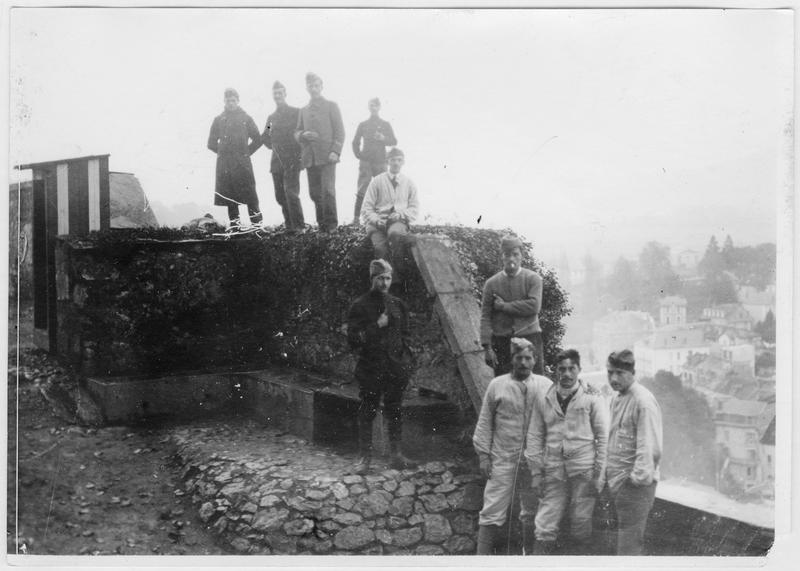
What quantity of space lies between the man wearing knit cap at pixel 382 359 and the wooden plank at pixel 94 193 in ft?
7.37

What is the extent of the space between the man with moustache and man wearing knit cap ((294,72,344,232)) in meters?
2.31

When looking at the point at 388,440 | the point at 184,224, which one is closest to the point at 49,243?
the point at 184,224

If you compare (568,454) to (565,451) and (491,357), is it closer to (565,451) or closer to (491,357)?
(565,451)

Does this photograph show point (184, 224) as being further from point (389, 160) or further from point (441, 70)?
point (441, 70)

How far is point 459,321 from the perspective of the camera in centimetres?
554

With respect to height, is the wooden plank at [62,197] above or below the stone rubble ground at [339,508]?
above

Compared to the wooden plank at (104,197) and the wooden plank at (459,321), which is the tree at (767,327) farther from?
the wooden plank at (104,197)

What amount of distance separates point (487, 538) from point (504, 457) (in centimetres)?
57

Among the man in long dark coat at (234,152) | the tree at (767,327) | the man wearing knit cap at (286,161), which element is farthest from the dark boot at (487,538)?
the man in long dark coat at (234,152)

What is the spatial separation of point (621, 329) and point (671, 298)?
0.44 meters

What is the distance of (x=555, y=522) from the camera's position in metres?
5.16

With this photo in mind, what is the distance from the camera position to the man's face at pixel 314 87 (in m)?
5.65

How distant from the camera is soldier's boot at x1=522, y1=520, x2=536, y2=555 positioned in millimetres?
5191

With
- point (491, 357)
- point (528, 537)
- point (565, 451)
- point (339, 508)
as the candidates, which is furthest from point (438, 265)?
point (528, 537)
